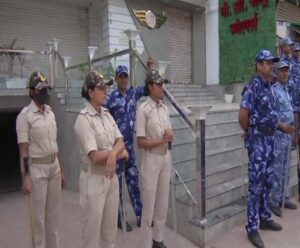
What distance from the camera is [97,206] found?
2.42 metres

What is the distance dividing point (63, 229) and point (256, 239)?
2053mm

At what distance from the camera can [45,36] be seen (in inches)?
340

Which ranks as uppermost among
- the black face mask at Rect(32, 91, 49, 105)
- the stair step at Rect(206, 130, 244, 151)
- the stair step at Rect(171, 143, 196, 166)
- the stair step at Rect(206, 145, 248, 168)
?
the black face mask at Rect(32, 91, 49, 105)

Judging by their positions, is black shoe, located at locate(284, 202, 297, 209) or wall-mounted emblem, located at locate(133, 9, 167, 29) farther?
wall-mounted emblem, located at locate(133, 9, 167, 29)

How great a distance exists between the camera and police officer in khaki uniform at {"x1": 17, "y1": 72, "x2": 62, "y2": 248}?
280cm

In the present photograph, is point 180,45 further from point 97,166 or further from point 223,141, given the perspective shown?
point 97,166

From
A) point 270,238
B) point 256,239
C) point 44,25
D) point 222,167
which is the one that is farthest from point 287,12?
point 256,239

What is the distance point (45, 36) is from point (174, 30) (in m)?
3.77

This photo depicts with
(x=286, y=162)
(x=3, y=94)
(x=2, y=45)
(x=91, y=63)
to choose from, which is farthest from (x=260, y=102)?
(x=2, y=45)

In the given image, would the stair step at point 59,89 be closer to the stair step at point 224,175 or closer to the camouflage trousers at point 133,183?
the camouflage trousers at point 133,183

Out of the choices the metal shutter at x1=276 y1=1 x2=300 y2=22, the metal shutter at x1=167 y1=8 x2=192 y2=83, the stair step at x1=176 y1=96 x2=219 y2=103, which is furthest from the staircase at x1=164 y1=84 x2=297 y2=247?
the metal shutter at x1=276 y1=1 x2=300 y2=22

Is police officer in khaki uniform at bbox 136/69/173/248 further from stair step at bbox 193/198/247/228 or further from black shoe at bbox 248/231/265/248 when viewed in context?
black shoe at bbox 248/231/265/248

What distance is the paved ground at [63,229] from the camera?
11.5 ft

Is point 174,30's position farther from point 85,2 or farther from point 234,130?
point 234,130
